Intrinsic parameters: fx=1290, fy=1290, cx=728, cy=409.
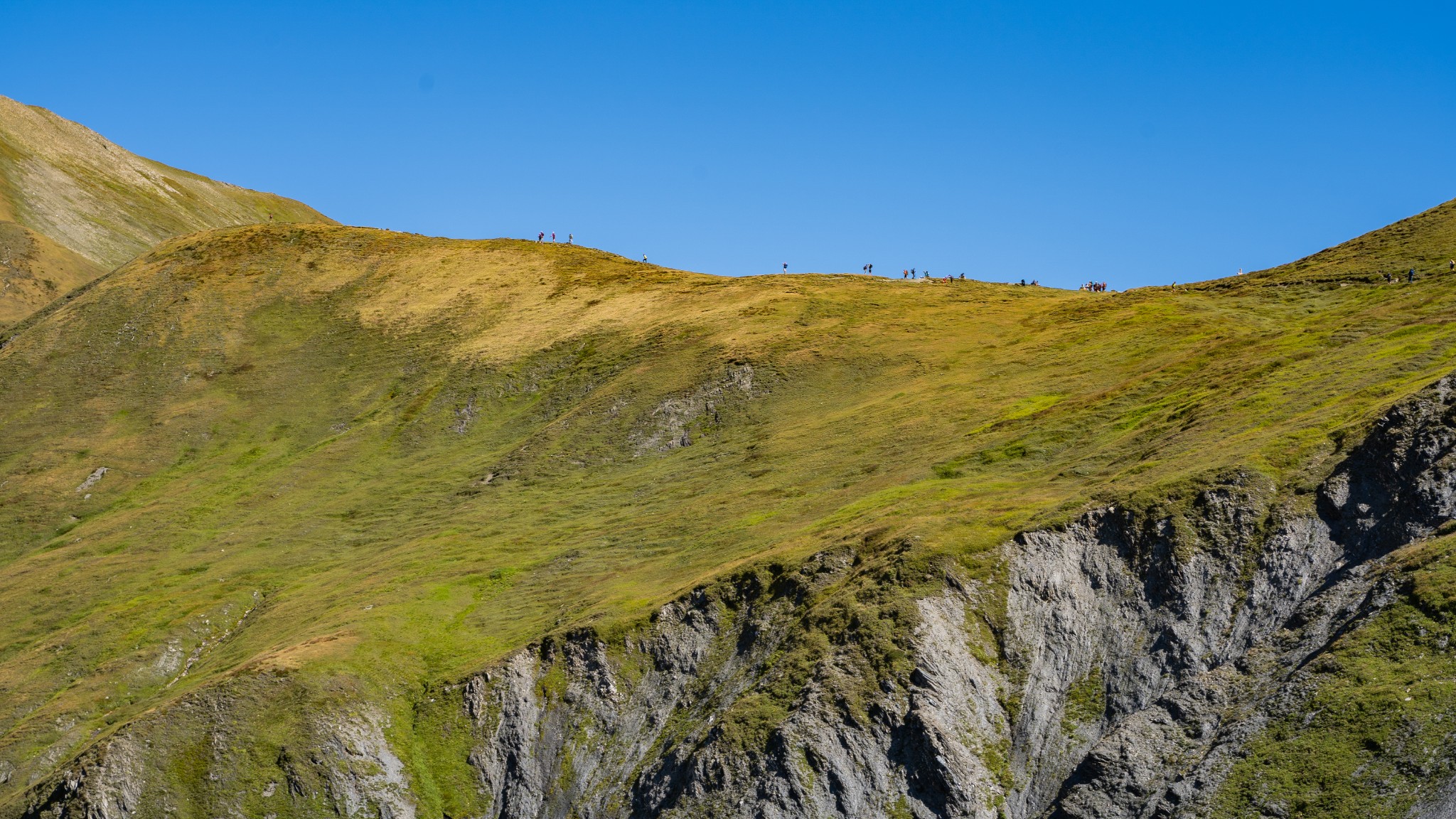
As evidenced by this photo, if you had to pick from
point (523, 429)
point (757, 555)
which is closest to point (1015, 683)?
point (757, 555)

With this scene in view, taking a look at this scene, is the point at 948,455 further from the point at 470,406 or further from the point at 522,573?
the point at 470,406

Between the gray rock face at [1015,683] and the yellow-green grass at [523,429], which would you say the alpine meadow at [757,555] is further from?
the yellow-green grass at [523,429]

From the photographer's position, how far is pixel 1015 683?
2440 inches

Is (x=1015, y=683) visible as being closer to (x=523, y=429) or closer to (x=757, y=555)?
(x=757, y=555)

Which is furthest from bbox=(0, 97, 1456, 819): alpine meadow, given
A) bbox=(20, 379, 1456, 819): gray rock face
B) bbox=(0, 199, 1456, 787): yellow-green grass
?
bbox=(0, 199, 1456, 787): yellow-green grass

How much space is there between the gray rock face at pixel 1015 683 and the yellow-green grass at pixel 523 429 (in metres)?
3.20

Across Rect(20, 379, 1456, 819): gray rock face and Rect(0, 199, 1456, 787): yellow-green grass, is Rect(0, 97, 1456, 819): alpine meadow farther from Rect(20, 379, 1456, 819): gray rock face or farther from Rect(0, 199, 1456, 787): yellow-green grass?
Rect(0, 199, 1456, 787): yellow-green grass

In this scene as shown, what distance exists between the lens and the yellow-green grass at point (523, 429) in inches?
3105

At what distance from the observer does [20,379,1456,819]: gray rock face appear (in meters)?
55.0

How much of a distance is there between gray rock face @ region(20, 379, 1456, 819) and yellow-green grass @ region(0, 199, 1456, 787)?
3196 mm

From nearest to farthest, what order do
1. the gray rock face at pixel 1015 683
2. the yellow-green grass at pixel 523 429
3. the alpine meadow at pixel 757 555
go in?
the gray rock face at pixel 1015 683
the alpine meadow at pixel 757 555
the yellow-green grass at pixel 523 429

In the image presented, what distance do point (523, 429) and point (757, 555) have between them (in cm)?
5242

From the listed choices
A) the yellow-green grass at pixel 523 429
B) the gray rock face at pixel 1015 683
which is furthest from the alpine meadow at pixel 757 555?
the yellow-green grass at pixel 523 429

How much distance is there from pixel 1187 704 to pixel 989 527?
16.1 m
